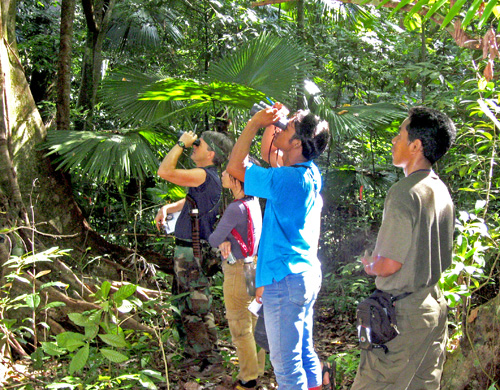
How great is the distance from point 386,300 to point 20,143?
3312 mm

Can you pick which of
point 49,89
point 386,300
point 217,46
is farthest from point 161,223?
point 49,89

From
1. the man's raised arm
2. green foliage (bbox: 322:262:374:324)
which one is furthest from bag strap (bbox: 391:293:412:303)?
green foliage (bbox: 322:262:374:324)

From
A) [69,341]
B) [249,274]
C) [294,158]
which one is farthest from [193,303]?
[294,158]

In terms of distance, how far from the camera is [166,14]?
24.7 ft

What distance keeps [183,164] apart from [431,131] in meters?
3.31

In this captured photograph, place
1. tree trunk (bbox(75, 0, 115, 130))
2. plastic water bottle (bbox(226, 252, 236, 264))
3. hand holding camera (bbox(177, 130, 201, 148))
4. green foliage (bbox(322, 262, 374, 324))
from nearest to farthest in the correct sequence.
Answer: plastic water bottle (bbox(226, 252, 236, 264)), hand holding camera (bbox(177, 130, 201, 148)), green foliage (bbox(322, 262, 374, 324)), tree trunk (bbox(75, 0, 115, 130))

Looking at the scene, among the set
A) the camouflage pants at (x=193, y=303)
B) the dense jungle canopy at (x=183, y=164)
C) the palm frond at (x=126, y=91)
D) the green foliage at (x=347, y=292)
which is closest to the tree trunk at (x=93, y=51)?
the dense jungle canopy at (x=183, y=164)

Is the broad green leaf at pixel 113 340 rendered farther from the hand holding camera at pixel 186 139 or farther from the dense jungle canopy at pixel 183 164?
the hand holding camera at pixel 186 139

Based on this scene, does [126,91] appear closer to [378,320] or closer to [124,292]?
[124,292]

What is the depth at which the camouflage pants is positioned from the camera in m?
3.79

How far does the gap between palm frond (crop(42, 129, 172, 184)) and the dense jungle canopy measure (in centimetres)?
2

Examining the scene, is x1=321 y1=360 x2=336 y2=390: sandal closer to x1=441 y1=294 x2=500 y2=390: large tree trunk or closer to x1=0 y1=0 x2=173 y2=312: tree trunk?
x1=441 y1=294 x2=500 y2=390: large tree trunk

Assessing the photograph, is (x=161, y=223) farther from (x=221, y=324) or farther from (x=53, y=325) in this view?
(x=221, y=324)

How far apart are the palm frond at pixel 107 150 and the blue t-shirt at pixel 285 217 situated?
156cm
